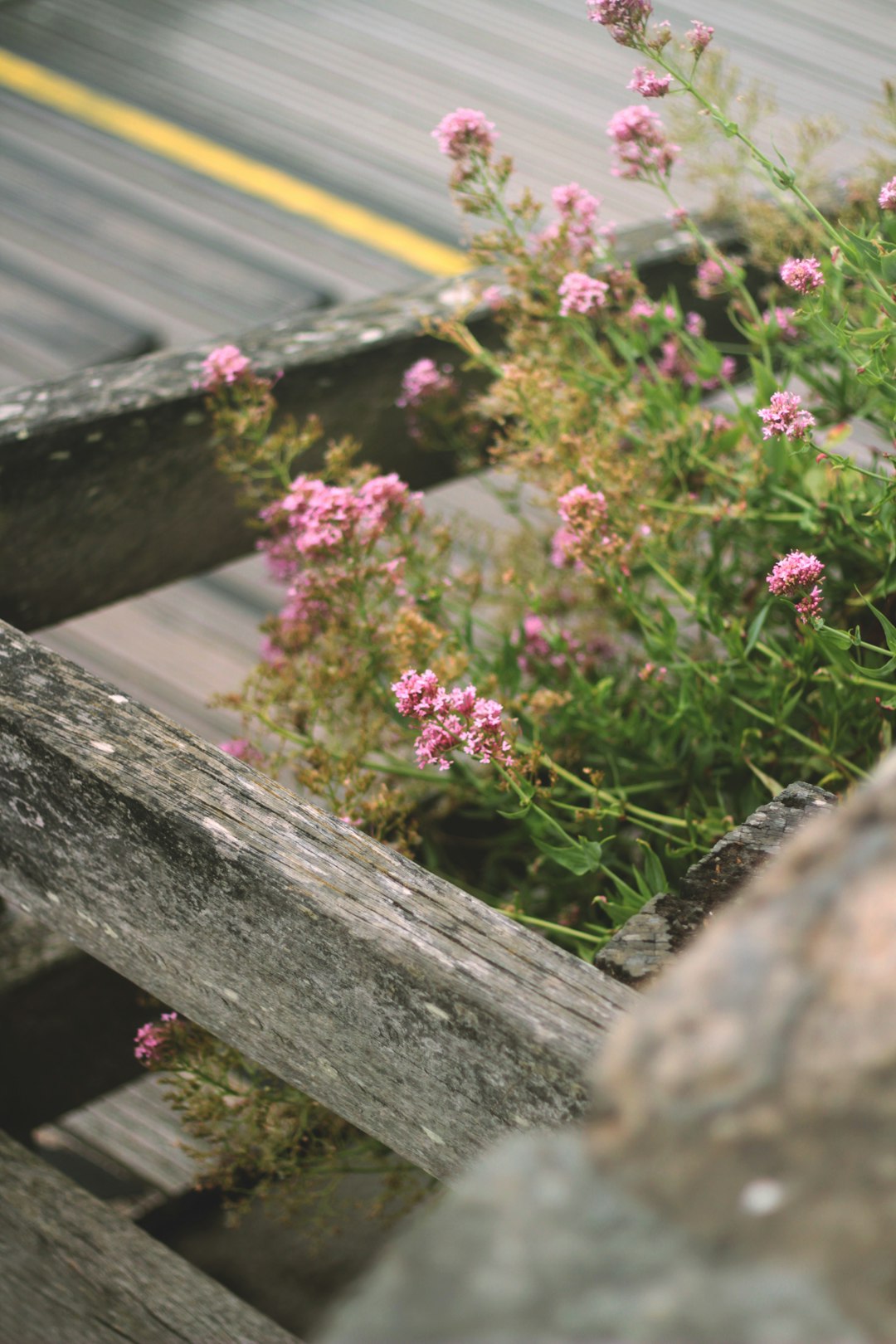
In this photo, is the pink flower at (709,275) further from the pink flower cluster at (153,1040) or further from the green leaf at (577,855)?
the pink flower cluster at (153,1040)

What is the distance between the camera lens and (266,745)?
2.22 meters

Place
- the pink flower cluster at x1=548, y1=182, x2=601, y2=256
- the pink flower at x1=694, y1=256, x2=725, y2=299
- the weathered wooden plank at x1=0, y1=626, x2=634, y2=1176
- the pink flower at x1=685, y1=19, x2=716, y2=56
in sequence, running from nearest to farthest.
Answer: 1. the weathered wooden plank at x1=0, y1=626, x2=634, y2=1176
2. the pink flower at x1=685, y1=19, x2=716, y2=56
3. the pink flower cluster at x1=548, y1=182, x2=601, y2=256
4. the pink flower at x1=694, y1=256, x2=725, y2=299

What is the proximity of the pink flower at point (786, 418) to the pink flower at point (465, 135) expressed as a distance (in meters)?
0.51

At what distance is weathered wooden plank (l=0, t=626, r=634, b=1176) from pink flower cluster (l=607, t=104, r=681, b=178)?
854 millimetres

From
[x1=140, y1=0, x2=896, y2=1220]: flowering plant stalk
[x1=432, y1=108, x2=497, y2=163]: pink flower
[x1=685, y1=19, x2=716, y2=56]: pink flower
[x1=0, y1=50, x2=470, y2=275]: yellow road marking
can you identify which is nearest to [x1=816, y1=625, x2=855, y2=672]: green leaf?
[x1=140, y1=0, x2=896, y2=1220]: flowering plant stalk

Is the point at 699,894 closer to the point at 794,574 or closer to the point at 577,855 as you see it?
the point at 577,855

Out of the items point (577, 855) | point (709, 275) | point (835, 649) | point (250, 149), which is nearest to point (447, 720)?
point (577, 855)

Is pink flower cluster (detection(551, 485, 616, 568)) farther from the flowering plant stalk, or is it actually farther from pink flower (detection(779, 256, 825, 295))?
pink flower (detection(779, 256, 825, 295))

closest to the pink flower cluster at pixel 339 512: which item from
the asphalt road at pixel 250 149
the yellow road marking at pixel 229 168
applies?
the asphalt road at pixel 250 149

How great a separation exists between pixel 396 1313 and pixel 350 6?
593cm

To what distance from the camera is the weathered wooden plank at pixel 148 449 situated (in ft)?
4.34

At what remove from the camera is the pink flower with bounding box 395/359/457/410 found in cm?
157

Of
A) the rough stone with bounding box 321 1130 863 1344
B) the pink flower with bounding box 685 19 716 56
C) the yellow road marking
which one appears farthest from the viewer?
the yellow road marking

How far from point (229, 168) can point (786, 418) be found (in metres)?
3.66
